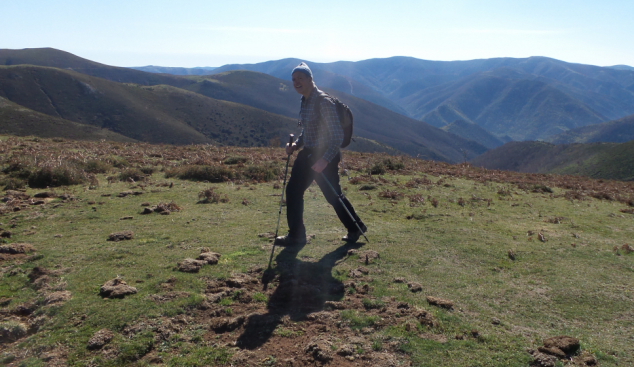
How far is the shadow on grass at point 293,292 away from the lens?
11.1 ft

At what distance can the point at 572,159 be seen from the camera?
75.8 metres

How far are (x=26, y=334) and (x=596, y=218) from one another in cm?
1114

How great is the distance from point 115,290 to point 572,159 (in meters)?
91.6

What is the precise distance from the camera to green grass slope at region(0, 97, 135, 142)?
56872 millimetres

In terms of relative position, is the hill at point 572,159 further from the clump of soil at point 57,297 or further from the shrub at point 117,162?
the clump of soil at point 57,297

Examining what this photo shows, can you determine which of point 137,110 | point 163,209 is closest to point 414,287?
point 163,209

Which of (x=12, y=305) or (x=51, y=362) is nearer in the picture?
(x=51, y=362)

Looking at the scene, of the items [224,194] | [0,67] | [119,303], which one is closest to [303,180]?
[119,303]

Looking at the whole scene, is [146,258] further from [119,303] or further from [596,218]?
[596,218]

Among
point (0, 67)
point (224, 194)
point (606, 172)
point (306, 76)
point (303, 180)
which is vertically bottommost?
point (606, 172)

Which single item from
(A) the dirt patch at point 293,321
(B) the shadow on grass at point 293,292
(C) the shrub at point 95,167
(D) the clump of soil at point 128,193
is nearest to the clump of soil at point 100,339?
(A) the dirt patch at point 293,321

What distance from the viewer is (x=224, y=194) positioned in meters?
9.59

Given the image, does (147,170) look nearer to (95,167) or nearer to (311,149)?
(95,167)

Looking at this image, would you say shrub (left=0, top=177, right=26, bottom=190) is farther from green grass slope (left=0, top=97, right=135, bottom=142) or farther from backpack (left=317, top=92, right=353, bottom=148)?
green grass slope (left=0, top=97, right=135, bottom=142)
